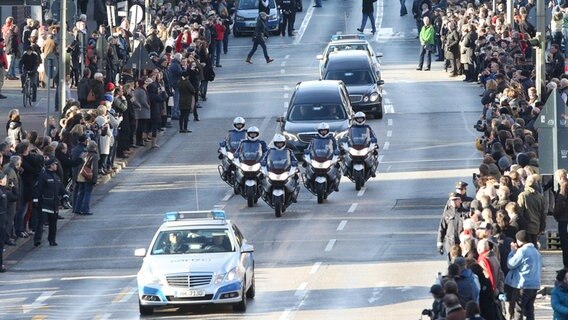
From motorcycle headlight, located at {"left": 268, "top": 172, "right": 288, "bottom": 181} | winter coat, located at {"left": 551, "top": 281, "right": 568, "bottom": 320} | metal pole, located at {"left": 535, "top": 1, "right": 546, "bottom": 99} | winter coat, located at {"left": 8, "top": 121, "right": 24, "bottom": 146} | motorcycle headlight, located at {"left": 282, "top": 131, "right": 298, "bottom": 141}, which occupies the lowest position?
motorcycle headlight, located at {"left": 282, "top": 131, "right": 298, "bottom": 141}

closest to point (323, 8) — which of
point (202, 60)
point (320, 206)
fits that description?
point (202, 60)

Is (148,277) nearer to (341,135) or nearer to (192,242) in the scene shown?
(192,242)

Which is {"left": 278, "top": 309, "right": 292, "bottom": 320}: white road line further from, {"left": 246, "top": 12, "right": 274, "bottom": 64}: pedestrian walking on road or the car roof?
{"left": 246, "top": 12, "right": 274, "bottom": 64}: pedestrian walking on road

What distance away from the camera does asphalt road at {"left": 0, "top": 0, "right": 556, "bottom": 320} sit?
29.2m

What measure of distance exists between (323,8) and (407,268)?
51488 mm

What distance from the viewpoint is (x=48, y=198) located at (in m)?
34.7

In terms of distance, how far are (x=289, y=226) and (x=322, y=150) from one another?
10.8 feet

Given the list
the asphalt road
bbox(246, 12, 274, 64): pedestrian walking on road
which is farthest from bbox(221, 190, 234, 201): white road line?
bbox(246, 12, 274, 64): pedestrian walking on road

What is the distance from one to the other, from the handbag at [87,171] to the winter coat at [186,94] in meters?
11.4

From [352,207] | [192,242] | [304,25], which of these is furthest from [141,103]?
[304,25]

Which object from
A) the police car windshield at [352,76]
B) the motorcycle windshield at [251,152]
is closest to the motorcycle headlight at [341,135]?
the motorcycle windshield at [251,152]

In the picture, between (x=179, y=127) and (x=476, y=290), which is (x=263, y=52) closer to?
(x=179, y=127)

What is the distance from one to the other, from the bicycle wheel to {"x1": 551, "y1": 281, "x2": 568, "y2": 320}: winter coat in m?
29.2

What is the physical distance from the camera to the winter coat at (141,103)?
46.0 m
